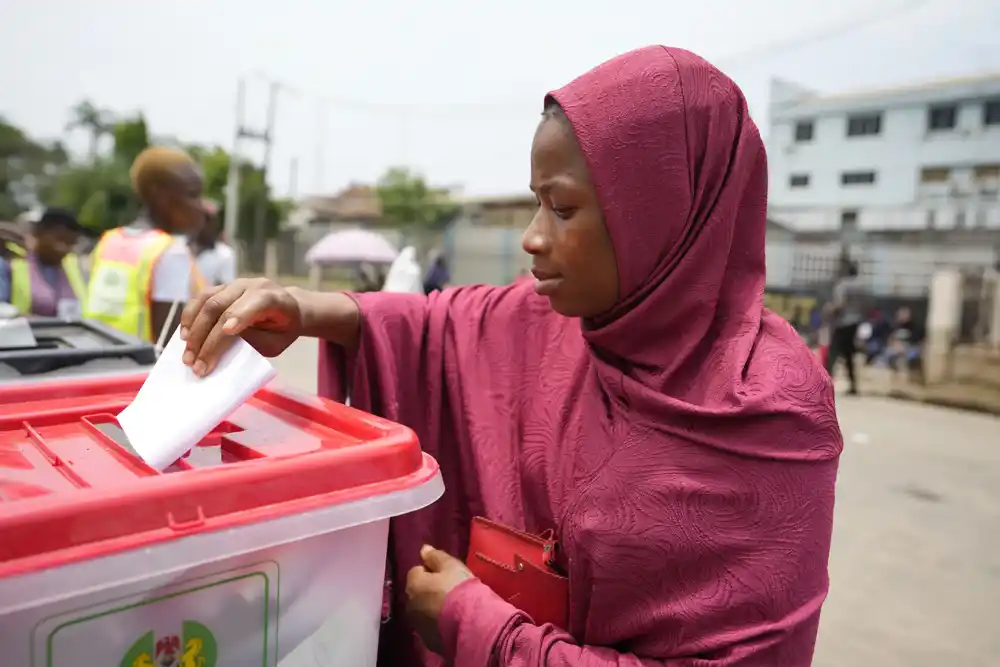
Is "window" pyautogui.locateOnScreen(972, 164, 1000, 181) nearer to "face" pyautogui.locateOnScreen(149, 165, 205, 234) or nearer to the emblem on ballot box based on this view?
"face" pyautogui.locateOnScreen(149, 165, 205, 234)

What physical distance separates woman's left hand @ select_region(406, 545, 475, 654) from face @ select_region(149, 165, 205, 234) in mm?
2268

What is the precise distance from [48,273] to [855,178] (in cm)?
720

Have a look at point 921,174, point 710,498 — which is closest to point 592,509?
point 710,498

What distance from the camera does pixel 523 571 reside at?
2.87 feet

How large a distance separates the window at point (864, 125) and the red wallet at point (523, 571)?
281 inches

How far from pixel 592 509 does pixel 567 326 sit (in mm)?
324

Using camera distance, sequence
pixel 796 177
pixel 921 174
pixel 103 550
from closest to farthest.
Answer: pixel 103 550
pixel 921 174
pixel 796 177

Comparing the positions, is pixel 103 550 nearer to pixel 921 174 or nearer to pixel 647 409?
pixel 647 409

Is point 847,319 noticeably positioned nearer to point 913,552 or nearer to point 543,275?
point 913,552

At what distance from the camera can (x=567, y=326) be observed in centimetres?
105

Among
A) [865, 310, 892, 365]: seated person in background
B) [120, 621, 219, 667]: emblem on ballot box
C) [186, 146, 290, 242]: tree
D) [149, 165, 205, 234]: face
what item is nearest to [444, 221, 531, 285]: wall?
[865, 310, 892, 365]: seated person in background

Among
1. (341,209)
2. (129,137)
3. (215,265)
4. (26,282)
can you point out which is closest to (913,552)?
Result: (215,265)

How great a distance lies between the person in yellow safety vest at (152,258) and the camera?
98.9 inches

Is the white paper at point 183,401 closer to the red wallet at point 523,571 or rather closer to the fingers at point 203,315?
the fingers at point 203,315
